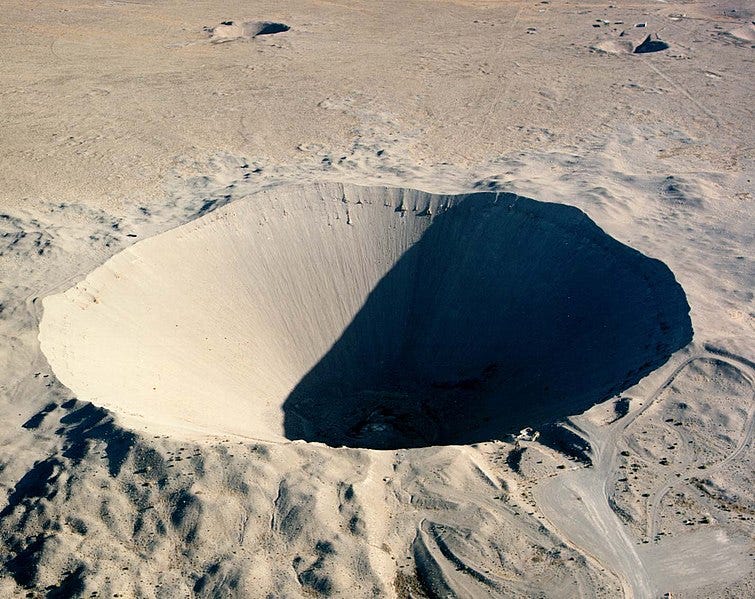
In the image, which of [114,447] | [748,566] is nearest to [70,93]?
[114,447]

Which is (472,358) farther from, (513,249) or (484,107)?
(484,107)

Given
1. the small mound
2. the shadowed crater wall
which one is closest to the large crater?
the shadowed crater wall

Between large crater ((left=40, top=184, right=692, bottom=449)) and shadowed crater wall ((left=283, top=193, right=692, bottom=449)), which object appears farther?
shadowed crater wall ((left=283, top=193, right=692, bottom=449))

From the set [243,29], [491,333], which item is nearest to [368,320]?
[491,333]

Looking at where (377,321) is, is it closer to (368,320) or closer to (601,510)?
(368,320)

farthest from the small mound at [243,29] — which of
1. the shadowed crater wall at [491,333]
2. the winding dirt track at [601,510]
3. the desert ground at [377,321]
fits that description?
the winding dirt track at [601,510]

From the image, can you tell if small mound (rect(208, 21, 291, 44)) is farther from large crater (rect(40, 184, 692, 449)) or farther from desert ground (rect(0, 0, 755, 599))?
large crater (rect(40, 184, 692, 449))

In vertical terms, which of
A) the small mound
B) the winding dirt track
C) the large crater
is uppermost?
the winding dirt track
